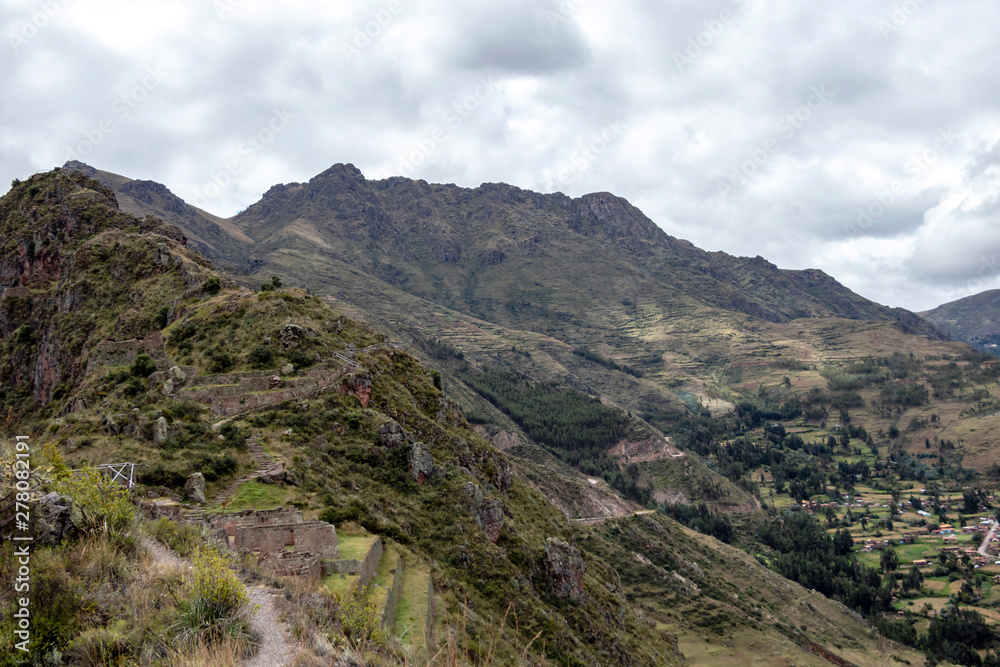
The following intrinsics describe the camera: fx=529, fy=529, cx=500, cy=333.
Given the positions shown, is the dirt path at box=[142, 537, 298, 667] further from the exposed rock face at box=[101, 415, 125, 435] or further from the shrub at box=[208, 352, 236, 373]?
the shrub at box=[208, 352, 236, 373]

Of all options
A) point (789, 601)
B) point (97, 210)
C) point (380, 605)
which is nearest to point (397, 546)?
point (380, 605)

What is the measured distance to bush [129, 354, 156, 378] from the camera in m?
32.7


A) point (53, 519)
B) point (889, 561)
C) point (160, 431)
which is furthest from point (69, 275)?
point (889, 561)

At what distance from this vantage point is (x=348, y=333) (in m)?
41.7

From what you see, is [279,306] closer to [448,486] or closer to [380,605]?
[448,486]

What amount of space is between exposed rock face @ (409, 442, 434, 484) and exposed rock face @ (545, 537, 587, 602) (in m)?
8.25

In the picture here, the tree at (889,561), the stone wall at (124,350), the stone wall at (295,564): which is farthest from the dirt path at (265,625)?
the tree at (889,561)

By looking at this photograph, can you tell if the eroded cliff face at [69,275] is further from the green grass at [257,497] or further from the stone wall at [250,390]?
the green grass at [257,497]

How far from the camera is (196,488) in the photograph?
19.1 meters

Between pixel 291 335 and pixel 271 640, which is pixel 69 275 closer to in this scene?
pixel 291 335

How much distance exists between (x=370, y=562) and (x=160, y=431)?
11.7 m

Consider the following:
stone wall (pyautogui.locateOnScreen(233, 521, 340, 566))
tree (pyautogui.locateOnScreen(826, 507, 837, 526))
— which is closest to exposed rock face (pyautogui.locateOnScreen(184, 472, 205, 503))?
stone wall (pyautogui.locateOnScreen(233, 521, 340, 566))

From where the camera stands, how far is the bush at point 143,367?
3267cm

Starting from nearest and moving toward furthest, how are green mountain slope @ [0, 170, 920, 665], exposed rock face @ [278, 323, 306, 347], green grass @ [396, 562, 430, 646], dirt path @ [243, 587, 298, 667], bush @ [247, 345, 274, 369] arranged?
dirt path @ [243, 587, 298, 667] < green grass @ [396, 562, 430, 646] < green mountain slope @ [0, 170, 920, 665] < bush @ [247, 345, 274, 369] < exposed rock face @ [278, 323, 306, 347]
